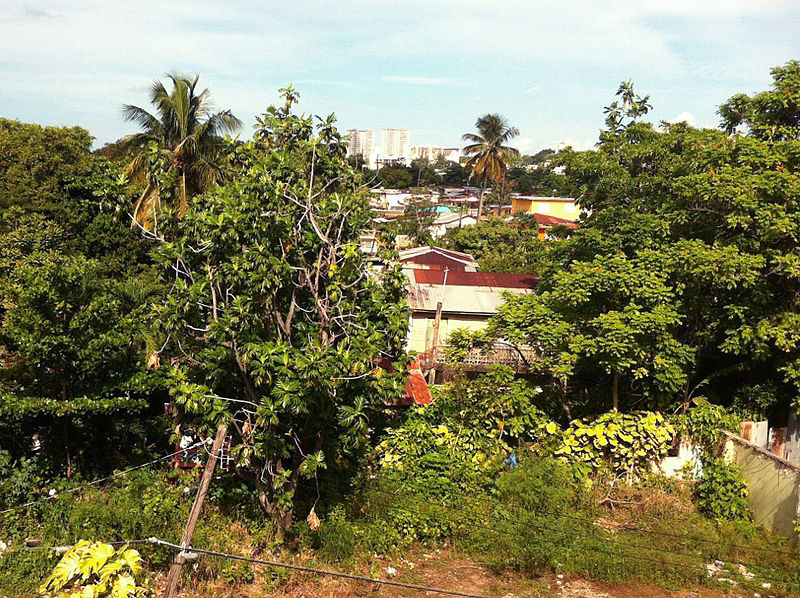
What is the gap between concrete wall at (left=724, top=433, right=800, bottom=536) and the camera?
32.7 feet

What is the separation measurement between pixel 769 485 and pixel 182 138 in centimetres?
1417

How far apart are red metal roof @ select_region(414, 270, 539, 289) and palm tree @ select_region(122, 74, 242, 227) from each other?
7.33 m

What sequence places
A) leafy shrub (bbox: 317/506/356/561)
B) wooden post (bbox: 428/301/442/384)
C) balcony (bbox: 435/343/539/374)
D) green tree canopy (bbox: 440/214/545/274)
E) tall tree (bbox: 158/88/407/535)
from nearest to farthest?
tall tree (bbox: 158/88/407/535), leafy shrub (bbox: 317/506/356/561), balcony (bbox: 435/343/539/374), wooden post (bbox: 428/301/442/384), green tree canopy (bbox: 440/214/545/274)

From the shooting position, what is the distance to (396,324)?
29.8 feet

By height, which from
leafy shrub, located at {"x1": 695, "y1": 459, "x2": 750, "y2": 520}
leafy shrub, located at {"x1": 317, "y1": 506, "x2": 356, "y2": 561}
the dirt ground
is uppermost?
leafy shrub, located at {"x1": 695, "y1": 459, "x2": 750, "y2": 520}

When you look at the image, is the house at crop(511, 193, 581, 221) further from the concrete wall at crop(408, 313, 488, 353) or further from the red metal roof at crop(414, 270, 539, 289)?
the concrete wall at crop(408, 313, 488, 353)

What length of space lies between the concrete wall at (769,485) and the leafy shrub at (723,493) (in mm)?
157

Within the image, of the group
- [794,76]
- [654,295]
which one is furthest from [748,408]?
[794,76]

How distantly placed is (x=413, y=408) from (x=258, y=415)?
462cm

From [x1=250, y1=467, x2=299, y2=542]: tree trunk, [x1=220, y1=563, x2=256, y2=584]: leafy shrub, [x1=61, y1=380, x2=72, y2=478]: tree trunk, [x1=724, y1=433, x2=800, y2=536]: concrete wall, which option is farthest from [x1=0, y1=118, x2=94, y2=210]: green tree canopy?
[x1=724, y1=433, x2=800, y2=536]: concrete wall

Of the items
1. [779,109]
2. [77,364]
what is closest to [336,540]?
[77,364]

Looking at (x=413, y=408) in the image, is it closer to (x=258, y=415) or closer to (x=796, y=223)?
(x=258, y=415)

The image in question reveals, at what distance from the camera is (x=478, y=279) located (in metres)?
20.3

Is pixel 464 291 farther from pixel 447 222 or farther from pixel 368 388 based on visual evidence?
pixel 447 222
